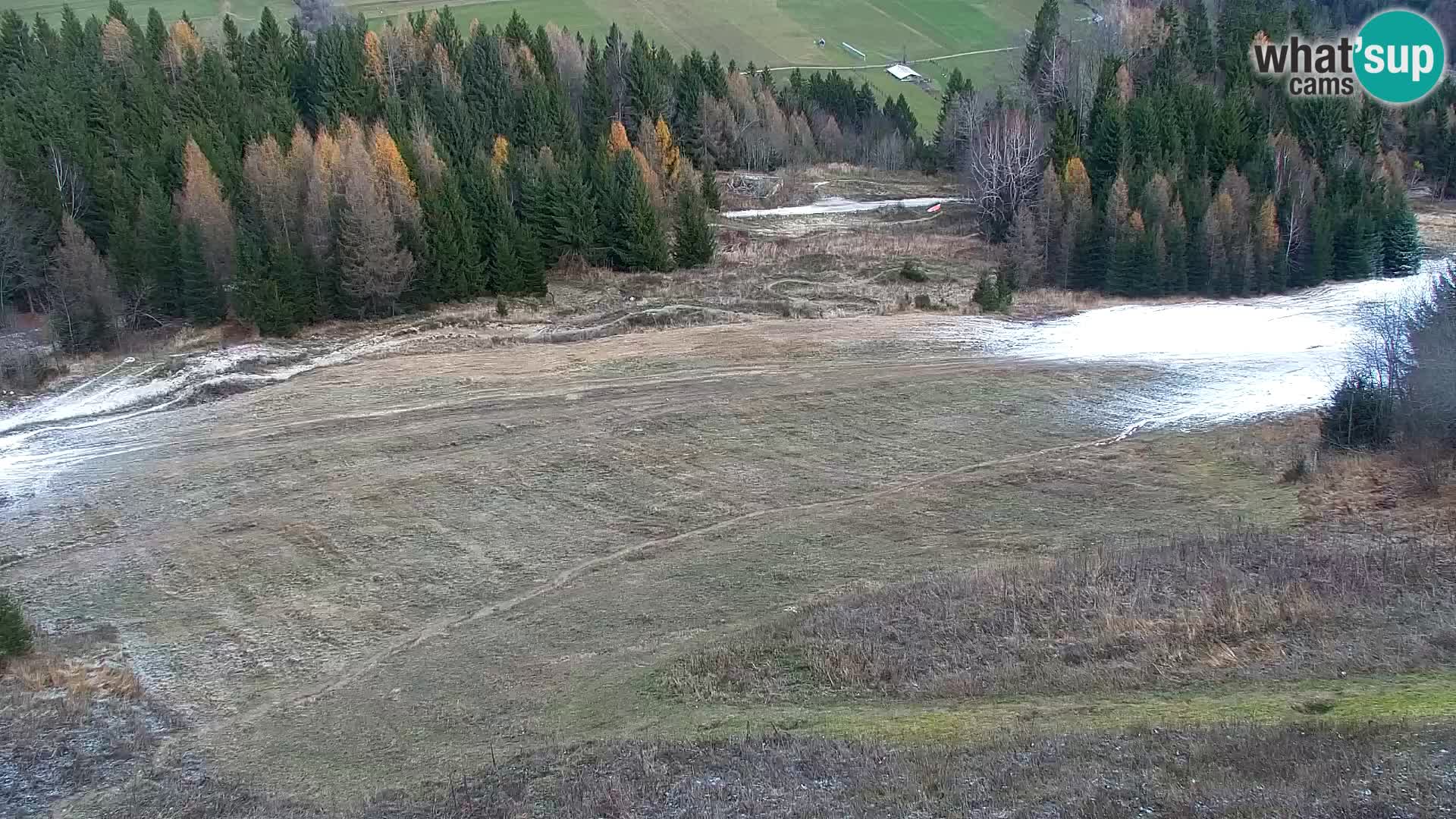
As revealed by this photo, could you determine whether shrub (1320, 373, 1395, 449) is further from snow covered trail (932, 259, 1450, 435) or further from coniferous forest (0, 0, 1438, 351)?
coniferous forest (0, 0, 1438, 351)

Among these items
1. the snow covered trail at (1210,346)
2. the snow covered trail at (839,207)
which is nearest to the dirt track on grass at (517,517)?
the snow covered trail at (1210,346)

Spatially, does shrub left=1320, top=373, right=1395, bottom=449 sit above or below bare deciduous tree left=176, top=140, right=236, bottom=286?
below

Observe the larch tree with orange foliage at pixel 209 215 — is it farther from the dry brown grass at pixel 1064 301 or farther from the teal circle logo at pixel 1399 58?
the teal circle logo at pixel 1399 58

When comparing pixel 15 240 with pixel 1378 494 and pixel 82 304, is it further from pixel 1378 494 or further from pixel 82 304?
pixel 1378 494

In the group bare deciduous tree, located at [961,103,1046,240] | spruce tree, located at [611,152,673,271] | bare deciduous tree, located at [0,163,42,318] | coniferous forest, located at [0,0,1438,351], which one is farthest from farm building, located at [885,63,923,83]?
bare deciduous tree, located at [0,163,42,318]

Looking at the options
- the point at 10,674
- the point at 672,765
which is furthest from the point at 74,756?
the point at 672,765

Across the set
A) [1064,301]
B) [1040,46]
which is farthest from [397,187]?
[1040,46]

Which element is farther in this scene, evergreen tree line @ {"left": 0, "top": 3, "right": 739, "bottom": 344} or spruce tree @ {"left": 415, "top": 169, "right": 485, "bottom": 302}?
spruce tree @ {"left": 415, "top": 169, "right": 485, "bottom": 302}

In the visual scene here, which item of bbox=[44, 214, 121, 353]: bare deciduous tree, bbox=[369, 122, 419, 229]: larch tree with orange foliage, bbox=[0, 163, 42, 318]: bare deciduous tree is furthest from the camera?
bbox=[0, 163, 42, 318]: bare deciduous tree
